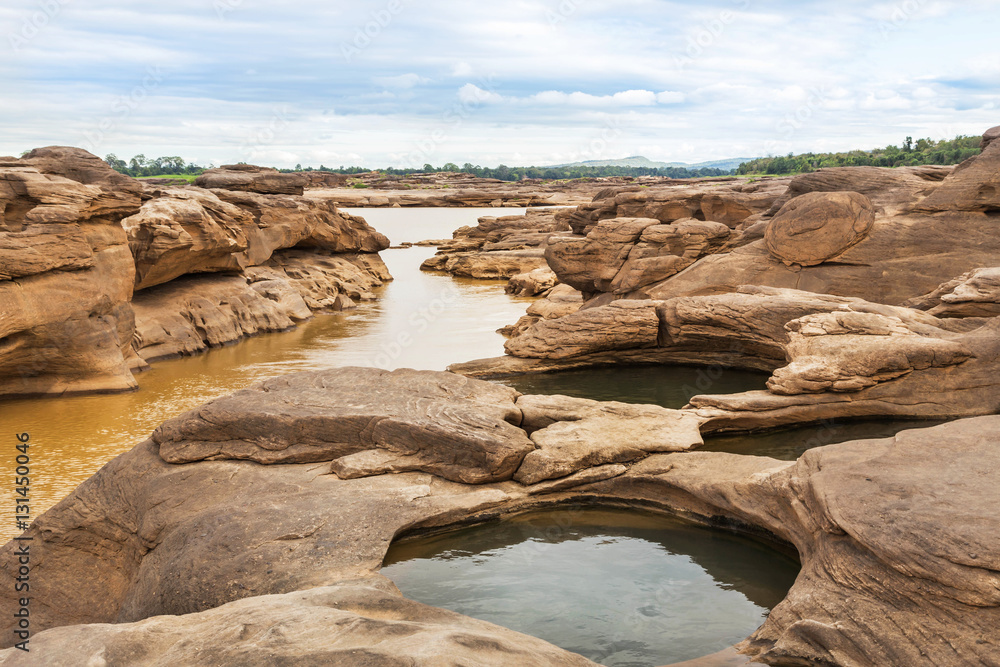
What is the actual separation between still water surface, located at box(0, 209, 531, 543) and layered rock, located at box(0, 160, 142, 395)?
638mm

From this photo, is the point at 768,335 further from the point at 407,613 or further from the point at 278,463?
the point at 407,613

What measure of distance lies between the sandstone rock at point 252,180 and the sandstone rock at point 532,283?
374 inches

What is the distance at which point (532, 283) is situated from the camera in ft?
101

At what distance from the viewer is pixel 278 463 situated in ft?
30.2

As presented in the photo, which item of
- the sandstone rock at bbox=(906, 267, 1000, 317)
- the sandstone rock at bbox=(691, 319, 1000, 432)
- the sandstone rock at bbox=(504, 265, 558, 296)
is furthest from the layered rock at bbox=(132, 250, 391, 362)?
the sandstone rock at bbox=(906, 267, 1000, 317)

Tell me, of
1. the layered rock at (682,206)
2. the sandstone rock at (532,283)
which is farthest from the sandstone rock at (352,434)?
the sandstone rock at (532,283)

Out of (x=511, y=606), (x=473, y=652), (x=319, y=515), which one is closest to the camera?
(x=473, y=652)

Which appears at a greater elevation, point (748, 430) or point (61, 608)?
point (748, 430)

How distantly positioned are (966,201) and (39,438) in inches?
772

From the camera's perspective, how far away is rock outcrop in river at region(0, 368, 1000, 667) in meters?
5.03

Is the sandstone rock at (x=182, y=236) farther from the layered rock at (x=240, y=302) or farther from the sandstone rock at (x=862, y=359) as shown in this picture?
the sandstone rock at (x=862, y=359)

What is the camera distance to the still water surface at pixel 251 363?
1226 cm

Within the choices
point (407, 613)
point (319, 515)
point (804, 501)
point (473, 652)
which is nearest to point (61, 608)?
point (319, 515)

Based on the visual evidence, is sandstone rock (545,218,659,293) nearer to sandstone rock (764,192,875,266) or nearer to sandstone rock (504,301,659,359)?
sandstone rock (764,192,875,266)
